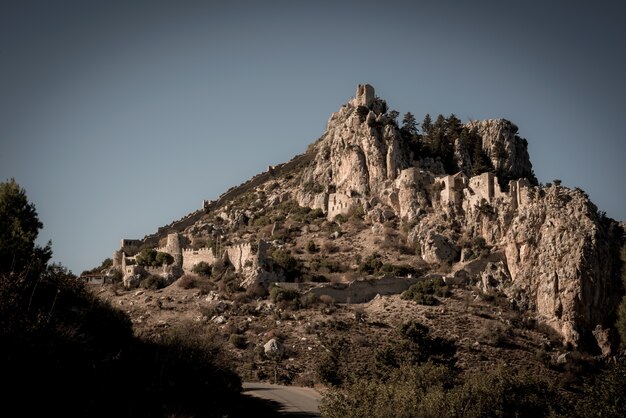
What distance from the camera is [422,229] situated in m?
68.3

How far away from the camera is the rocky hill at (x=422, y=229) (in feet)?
201

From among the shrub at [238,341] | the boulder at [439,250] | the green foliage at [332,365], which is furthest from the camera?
the boulder at [439,250]

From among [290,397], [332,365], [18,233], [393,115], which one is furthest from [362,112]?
[18,233]

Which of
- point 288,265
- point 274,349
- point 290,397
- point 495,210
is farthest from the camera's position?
point 495,210

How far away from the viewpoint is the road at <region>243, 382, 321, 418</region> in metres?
37.2

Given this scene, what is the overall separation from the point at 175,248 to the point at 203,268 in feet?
16.8

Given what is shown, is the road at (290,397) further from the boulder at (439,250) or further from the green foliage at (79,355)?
the boulder at (439,250)

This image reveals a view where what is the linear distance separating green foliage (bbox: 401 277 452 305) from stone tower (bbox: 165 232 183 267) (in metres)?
20.4

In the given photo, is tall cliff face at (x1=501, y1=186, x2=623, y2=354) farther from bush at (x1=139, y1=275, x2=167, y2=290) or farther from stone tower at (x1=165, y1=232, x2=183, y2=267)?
bush at (x1=139, y1=275, x2=167, y2=290)

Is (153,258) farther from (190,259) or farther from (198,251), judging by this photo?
(198,251)

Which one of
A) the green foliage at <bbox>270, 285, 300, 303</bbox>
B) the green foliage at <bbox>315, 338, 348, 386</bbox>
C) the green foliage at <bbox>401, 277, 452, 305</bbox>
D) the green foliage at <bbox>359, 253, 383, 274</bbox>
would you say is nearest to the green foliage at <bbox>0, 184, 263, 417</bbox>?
the green foliage at <bbox>315, 338, 348, 386</bbox>

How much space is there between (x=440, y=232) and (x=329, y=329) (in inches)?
670

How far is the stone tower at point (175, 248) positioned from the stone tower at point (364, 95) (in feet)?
86.9

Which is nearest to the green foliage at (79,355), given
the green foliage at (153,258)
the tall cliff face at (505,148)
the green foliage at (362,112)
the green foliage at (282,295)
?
the green foliage at (282,295)
